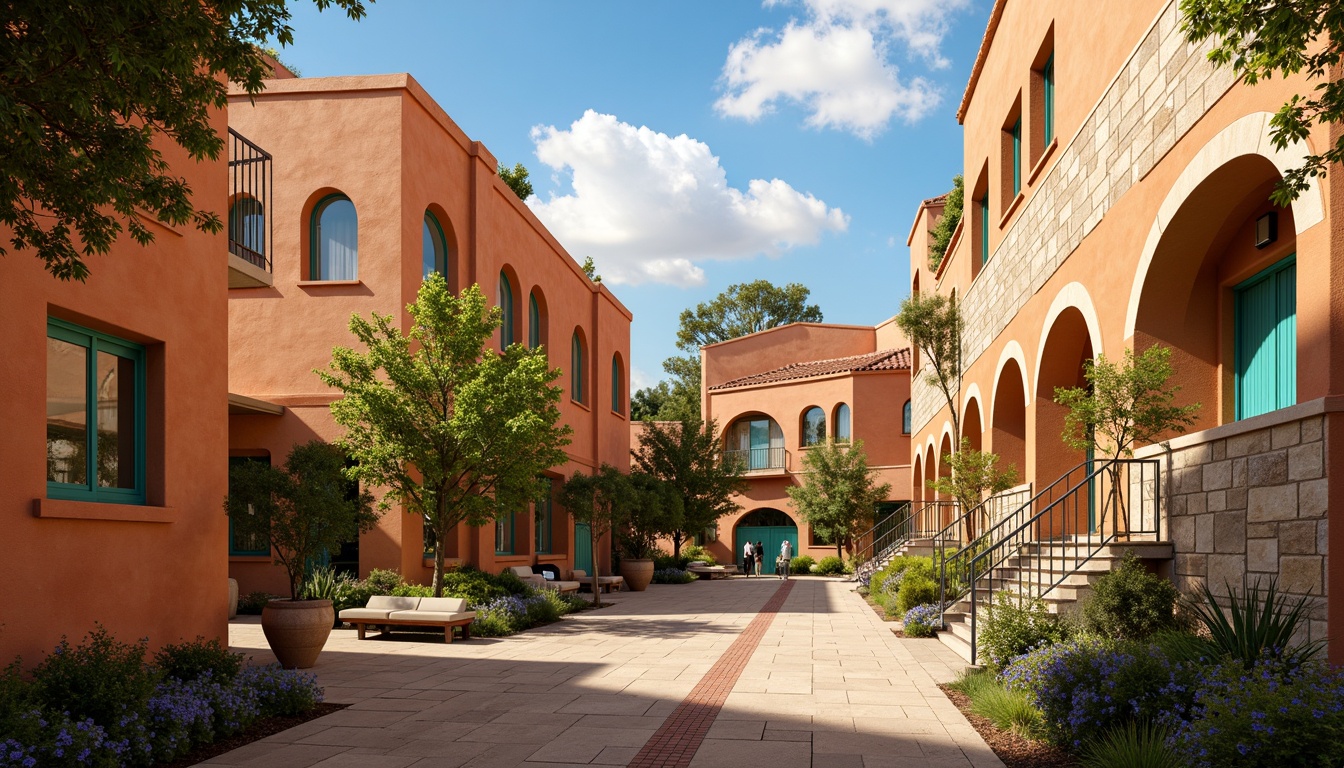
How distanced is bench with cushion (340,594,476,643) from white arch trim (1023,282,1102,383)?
913cm

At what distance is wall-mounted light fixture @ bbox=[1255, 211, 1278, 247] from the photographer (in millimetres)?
8961

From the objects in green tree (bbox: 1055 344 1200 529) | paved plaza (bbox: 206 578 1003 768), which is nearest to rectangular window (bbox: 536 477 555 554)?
paved plaza (bbox: 206 578 1003 768)

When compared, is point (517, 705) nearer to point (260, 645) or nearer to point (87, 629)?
point (87, 629)

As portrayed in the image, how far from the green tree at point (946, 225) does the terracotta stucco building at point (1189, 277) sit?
11668 millimetres

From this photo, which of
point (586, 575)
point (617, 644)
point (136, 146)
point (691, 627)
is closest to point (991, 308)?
point (691, 627)

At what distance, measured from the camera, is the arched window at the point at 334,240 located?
17625 mm

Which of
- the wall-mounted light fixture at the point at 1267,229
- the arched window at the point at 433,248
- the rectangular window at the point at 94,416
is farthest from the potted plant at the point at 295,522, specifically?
the wall-mounted light fixture at the point at 1267,229

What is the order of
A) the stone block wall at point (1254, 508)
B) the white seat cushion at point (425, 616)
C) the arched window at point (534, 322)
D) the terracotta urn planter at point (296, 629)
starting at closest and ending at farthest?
the stone block wall at point (1254, 508) < the terracotta urn planter at point (296, 629) < the white seat cushion at point (425, 616) < the arched window at point (534, 322)

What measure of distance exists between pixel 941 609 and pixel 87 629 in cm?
1066

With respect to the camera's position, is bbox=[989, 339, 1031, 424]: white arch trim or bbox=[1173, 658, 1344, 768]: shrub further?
bbox=[989, 339, 1031, 424]: white arch trim

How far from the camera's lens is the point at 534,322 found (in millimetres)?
25062

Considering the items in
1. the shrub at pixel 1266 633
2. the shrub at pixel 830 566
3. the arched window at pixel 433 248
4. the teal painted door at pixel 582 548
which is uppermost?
the arched window at pixel 433 248

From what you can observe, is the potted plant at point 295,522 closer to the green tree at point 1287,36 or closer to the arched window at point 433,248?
the arched window at point 433,248

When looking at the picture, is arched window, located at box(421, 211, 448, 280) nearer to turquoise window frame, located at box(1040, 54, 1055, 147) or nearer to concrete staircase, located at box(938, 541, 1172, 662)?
turquoise window frame, located at box(1040, 54, 1055, 147)
